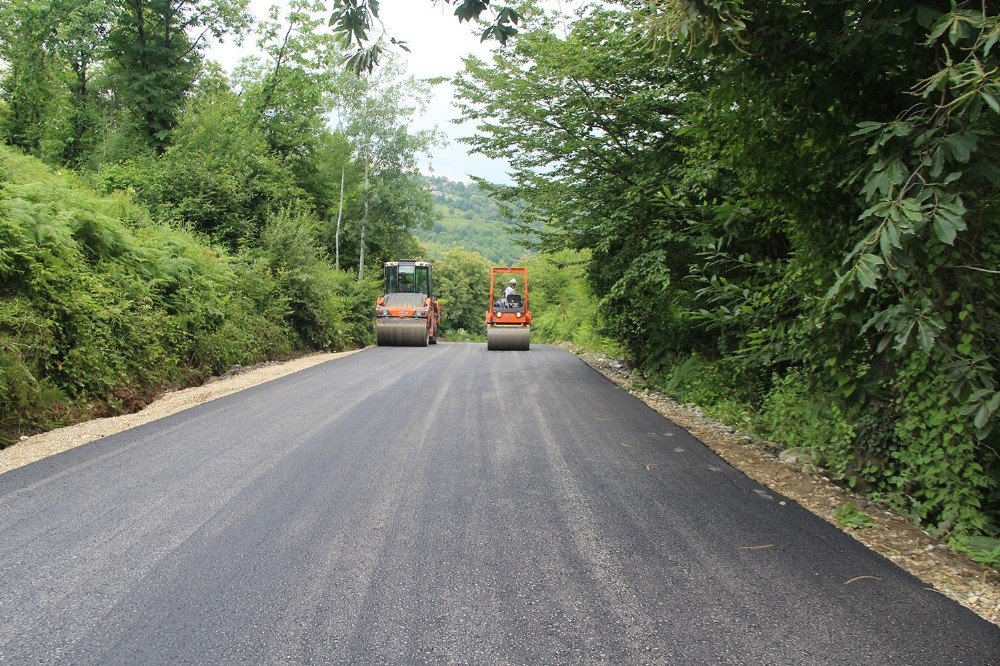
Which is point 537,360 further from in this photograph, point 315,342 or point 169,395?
point 169,395

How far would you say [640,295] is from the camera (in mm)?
9984

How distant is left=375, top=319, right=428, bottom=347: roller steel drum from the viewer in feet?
71.3

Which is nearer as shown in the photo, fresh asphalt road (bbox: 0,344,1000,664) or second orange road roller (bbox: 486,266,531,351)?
fresh asphalt road (bbox: 0,344,1000,664)

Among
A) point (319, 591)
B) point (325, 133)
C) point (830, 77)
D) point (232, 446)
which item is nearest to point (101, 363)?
point (232, 446)

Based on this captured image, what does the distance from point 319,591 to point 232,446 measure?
351 cm

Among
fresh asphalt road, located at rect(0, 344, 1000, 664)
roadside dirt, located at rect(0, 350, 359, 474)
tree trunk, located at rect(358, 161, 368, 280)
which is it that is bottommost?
roadside dirt, located at rect(0, 350, 359, 474)

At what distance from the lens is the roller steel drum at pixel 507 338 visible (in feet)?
67.2

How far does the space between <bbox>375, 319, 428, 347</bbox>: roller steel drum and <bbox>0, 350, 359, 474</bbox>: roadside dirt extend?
826cm

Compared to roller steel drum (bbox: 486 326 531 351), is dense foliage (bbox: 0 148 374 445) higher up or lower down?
higher up

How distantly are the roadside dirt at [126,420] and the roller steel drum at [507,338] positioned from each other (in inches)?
328

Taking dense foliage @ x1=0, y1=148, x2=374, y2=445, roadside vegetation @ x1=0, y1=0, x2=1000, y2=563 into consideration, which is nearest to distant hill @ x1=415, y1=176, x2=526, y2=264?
roadside vegetation @ x1=0, y1=0, x2=1000, y2=563

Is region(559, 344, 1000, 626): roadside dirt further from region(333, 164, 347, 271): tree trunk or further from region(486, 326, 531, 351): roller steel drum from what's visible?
region(333, 164, 347, 271): tree trunk

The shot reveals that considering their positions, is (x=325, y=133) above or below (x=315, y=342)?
above

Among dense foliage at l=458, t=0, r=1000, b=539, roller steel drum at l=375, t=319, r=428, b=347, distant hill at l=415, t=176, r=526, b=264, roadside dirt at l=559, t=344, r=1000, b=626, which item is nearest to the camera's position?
dense foliage at l=458, t=0, r=1000, b=539
